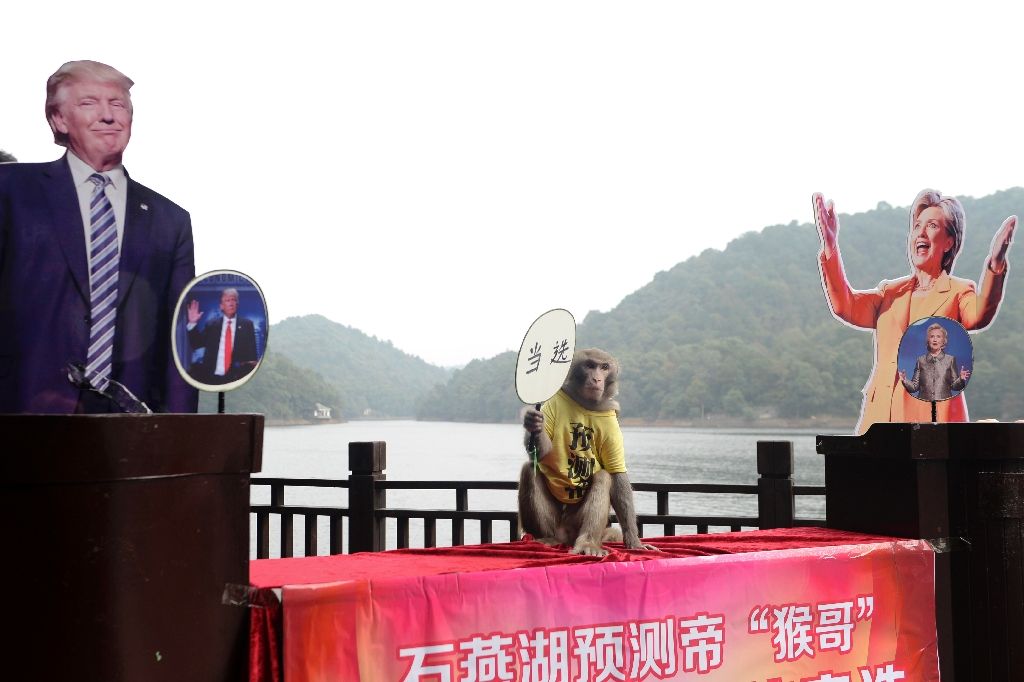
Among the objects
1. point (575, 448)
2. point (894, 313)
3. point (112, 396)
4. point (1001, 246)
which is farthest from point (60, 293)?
point (1001, 246)

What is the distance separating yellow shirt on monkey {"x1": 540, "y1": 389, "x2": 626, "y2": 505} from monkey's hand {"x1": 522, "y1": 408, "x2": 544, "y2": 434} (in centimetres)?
13

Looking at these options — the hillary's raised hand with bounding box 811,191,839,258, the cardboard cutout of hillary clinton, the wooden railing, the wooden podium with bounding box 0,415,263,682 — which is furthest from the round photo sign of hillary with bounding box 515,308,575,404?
the hillary's raised hand with bounding box 811,191,839,258

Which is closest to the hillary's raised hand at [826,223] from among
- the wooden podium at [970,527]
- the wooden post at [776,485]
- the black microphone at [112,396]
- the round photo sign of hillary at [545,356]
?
the wooden post at [776,485]

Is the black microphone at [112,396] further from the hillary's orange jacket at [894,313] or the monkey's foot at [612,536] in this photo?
the hillary's orange jacket at [894,313]

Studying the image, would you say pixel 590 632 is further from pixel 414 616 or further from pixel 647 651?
pixel 414 616

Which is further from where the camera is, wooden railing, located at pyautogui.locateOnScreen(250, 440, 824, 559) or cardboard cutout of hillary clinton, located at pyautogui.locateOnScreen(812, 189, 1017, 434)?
cardboard cutout of hillary clinton, located at pyautogui.locateOnScreen(812, 189, 1017, 434)

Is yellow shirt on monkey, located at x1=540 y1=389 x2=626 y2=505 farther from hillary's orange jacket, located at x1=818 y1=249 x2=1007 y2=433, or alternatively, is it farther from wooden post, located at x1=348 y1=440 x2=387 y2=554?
hillary's orange jacket, located at x1=818 y1=249 x2=1007 y2=433

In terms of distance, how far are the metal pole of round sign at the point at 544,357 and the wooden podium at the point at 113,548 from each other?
3.15 feet

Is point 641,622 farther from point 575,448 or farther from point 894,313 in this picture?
point 894,313

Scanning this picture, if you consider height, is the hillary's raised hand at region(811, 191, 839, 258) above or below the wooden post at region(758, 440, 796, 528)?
above

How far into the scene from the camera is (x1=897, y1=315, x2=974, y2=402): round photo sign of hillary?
2.95 meters

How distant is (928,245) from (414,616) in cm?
368

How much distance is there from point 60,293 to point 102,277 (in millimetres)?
141

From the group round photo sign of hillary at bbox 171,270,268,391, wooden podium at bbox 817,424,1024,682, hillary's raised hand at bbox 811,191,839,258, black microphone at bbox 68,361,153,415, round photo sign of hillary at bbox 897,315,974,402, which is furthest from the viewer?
hillary's raised hand at bbox 811,191,839,258
